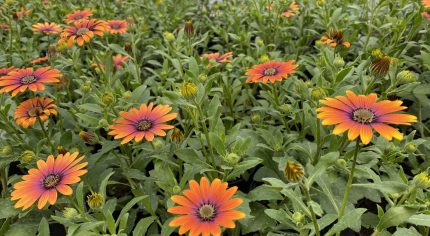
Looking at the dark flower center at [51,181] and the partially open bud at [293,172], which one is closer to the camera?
the partially open bud at [293,172]

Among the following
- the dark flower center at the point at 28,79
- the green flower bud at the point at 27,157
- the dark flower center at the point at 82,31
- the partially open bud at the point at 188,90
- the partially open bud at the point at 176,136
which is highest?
the dark flower center at the point at 82,31

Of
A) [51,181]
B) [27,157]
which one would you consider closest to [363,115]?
[51,181]

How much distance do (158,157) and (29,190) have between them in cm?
40

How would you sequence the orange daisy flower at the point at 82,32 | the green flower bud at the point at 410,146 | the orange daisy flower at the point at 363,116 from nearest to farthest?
1. the orange daisy flower at the point at 363,116
2. the green flower bud at the point at 410,146
3. the orange daisy flower at the point at 82,32

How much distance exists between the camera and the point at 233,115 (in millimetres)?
1934

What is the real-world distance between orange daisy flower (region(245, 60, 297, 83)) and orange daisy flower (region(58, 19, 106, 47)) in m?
0.69

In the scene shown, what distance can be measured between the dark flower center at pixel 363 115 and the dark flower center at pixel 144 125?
0.62 meters

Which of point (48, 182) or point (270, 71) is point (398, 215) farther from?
point (48, 182)

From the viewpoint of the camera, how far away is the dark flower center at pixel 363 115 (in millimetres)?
972

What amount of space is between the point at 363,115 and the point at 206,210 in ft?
1.50

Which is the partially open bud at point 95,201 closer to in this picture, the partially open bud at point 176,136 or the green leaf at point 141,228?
the green leaf at point 141,228

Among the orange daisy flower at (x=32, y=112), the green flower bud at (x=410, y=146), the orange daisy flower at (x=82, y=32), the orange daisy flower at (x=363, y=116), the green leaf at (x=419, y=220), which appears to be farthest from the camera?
the orange daisy flower at (x=82, y=32)


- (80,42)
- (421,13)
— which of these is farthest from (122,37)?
(421,13)

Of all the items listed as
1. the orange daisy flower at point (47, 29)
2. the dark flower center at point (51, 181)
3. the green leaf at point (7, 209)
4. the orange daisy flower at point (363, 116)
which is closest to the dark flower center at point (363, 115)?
the orange daisy flower at point (363, 116)
